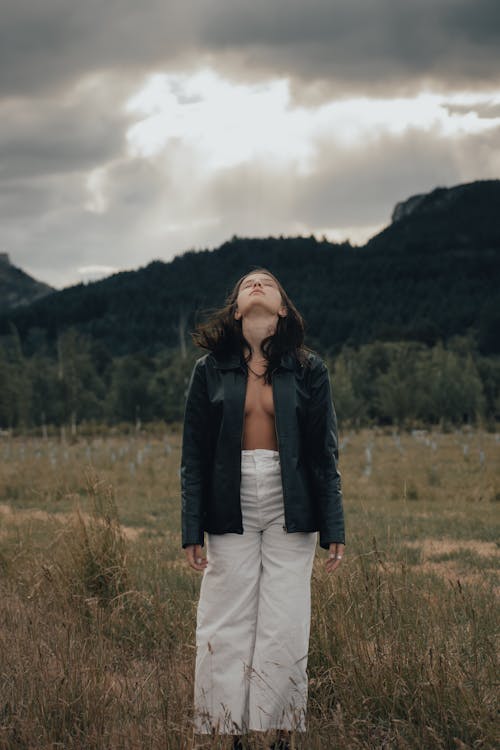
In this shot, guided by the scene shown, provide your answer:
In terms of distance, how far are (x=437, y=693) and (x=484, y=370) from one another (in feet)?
202

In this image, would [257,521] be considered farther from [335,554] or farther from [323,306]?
[323,306]

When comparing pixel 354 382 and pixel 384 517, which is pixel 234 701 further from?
pixel 354 382

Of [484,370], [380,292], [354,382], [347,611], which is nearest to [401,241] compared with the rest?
[380,292]

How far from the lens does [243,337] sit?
3.56 metres

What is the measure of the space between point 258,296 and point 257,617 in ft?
4.37

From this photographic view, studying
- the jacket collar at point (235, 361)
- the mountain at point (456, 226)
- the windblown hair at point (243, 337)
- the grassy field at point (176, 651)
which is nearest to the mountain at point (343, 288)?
the mountain at point (456, 226)

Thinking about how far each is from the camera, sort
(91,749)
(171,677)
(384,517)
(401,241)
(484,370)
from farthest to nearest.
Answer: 1. (401,241)
2. (484,370)
3. (384,517)
4. (171,677)
5. (91,749)

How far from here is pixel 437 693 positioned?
3.26 meters

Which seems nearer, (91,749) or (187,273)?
(91,749)

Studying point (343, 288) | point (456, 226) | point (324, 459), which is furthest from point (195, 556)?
point (456, 226)

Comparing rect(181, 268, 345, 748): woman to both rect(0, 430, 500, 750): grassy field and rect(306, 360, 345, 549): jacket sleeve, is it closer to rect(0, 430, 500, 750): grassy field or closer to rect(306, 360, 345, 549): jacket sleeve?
rect(306, 360, 345, 549): jacket sleeve

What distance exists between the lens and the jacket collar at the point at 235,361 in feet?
11.3

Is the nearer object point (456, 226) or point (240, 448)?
point (240, 448)

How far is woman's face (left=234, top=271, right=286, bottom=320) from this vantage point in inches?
138
